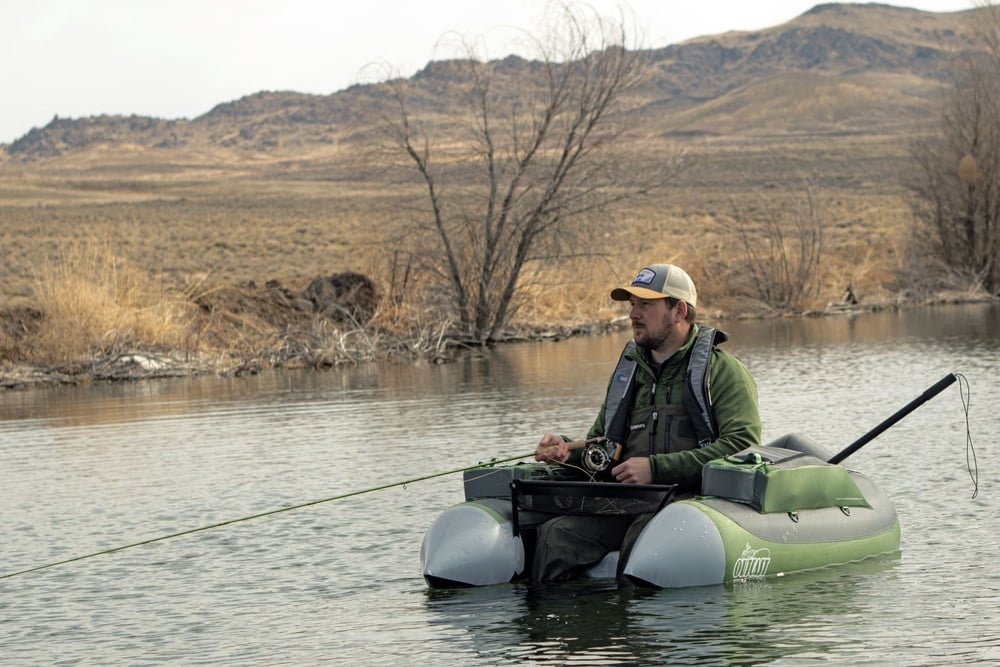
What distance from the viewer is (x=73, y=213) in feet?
245

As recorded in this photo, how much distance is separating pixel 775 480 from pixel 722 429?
40 cm

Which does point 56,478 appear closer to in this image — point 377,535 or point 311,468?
point 311,468

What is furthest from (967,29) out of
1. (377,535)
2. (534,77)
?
(377,535)

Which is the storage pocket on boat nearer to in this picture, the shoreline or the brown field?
the shoreline

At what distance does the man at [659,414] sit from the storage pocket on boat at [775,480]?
14cm

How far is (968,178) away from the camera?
32.9 m

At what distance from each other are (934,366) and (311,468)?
9.08 metres

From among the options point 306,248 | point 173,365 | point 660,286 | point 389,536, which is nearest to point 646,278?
point 660,286

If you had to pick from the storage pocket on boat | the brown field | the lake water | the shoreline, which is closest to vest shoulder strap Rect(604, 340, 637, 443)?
the storage pocket on boat

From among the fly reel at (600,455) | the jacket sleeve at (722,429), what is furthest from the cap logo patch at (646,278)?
the fly reel at (600,455)

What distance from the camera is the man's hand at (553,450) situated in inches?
337

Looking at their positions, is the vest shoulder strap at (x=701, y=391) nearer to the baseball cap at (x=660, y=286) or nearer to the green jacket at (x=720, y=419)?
the green jacket at (x=720, y=419)

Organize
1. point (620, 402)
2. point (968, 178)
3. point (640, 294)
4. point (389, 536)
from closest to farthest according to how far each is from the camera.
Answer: point (640, 294), point (620, 402), point (389, 536), point (968, 178)

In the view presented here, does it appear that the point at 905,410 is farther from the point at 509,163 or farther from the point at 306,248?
the point at 306,248
